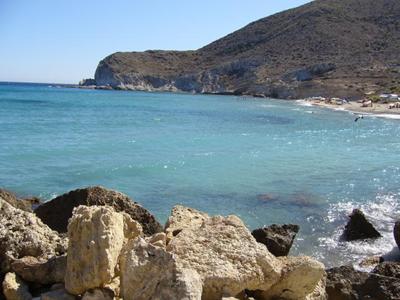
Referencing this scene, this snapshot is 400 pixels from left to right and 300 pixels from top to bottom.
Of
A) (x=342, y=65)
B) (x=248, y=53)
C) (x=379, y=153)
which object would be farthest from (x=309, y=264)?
(x=248, y=53)

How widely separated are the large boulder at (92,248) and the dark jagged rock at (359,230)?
9.11 m

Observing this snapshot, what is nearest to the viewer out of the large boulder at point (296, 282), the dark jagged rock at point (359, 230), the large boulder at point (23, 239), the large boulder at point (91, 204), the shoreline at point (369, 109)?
the large boulder at point (23, 239)

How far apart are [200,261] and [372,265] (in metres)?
6.67

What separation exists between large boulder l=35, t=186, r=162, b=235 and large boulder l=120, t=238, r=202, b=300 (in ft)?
9.69

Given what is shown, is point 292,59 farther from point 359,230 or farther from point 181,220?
point 181,220

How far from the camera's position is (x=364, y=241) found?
43.3 ft

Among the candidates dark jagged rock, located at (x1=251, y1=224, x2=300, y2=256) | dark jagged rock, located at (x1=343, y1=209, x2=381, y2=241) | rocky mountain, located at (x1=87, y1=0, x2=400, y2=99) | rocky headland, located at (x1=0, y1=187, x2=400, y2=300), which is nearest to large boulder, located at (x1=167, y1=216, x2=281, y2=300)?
rocky headland, located at (x1=0, y1=187, x2=400, y2=300)

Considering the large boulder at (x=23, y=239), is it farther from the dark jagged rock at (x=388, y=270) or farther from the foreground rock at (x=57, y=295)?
the dark jagged rock at (x=388, y=270)

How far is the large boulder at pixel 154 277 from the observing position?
4953 millimetres

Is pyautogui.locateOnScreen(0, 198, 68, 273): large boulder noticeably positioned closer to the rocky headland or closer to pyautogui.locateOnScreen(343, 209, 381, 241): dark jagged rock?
the rocky headland

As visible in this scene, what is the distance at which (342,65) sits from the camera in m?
118

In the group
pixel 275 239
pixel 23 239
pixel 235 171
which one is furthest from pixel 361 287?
pixel 235 171

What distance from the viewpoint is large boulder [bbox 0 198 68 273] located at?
6211 millimetres

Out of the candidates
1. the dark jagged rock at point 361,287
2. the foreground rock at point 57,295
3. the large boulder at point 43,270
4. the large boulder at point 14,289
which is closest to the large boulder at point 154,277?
the foreground rock at point 57,295
